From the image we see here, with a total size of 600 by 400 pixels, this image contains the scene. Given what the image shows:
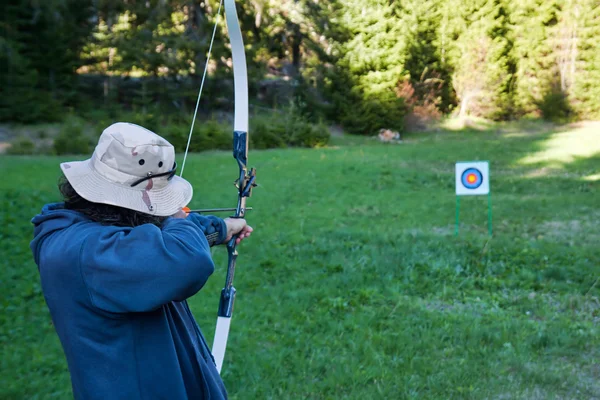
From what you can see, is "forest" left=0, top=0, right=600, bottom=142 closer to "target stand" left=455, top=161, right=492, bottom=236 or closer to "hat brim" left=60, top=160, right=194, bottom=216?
"target stand" left=455, top=161, right=492, bottom=236

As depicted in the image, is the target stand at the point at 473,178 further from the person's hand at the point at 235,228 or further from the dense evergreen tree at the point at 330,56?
the dense evergreen tree at the point at 330,56

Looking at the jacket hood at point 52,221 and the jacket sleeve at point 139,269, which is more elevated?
the jacket hood at point 52,221

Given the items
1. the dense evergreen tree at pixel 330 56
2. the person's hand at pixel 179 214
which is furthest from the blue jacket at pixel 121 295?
the dense evergreen tree at pixel 330 56

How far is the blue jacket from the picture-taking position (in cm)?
129

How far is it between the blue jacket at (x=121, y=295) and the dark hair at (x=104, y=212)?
0.08 ft

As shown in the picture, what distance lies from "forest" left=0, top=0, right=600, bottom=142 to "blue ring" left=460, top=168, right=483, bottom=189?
42.4ft

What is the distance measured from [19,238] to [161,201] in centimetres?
568

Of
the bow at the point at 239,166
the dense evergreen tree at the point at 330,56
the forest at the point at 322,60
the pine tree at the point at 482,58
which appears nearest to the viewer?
the bow at the point at 239,166

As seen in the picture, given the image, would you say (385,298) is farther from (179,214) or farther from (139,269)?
(139,269)

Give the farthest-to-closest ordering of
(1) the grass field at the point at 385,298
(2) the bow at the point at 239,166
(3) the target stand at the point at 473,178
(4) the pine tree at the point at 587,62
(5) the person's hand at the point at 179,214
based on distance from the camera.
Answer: (4) the pine tree at the point at 587,62
(3) the target stand at the point at 473,178
(1) the grass field at the point at 385,298
(2) the bow at the point at 239,166
(5) the person's hand at the point at 179,214

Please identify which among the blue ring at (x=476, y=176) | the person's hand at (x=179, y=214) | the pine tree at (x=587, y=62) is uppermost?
the pine tree at (x=587, y=62)

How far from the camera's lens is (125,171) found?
1407 millimetres

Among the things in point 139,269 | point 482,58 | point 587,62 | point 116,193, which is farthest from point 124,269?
point 587,62

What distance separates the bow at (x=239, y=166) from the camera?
7.13ft
